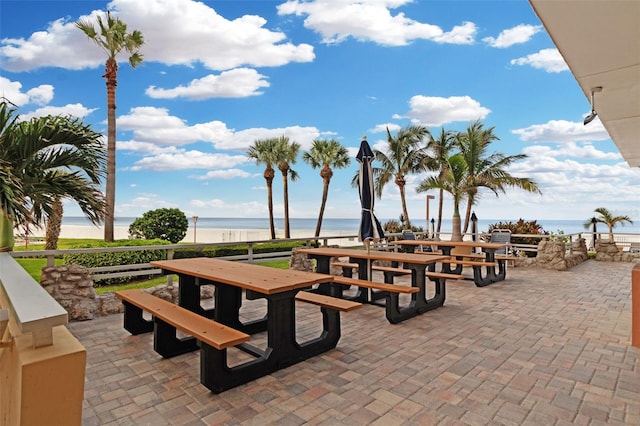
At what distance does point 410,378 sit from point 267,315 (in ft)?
4.62

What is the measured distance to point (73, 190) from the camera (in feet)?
14.6

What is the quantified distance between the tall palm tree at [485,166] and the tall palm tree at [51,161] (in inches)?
414

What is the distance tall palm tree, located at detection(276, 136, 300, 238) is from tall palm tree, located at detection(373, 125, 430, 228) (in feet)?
16.8

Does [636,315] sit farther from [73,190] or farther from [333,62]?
[333,62]

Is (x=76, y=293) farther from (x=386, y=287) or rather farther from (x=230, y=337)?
(x=386, y=287)

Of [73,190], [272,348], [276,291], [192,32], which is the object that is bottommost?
[272,348]

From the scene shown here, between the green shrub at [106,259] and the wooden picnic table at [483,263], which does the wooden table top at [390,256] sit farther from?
the green shrub at [106,259]

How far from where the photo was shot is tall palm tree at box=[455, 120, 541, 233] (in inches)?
476

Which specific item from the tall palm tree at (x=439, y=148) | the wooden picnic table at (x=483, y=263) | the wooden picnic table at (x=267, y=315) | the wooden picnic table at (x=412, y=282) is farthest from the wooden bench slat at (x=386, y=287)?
the tall palm tree at (x=439, y=148)

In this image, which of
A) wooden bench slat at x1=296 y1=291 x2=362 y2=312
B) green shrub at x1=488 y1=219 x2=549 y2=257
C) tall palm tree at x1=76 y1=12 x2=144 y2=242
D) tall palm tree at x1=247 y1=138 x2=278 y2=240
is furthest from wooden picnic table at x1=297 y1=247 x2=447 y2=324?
tall palm tree at x1=247 y1=138 x2=278 y2=240

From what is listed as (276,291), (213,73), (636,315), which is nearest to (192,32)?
(276,291)

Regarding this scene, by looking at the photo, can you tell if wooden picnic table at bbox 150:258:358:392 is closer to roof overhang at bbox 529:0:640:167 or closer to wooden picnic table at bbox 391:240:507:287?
roof overhang at bbox 529:0:640:167

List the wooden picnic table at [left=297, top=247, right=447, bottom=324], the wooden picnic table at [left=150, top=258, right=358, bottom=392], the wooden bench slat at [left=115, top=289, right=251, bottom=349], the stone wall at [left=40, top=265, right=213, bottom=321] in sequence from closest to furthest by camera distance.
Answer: the wooden bench slat at [left=115, top=289, right=251, bottom=349]
the wooden picnic table at [left=150, top=258, right=358, bottom=392]
the stone wall at [left=40, top=265, right=213, bottom=321]
the wooden picnic table at [left=297, top=247, right=447, bottom=324]

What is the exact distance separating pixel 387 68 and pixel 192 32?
25.7 ft
